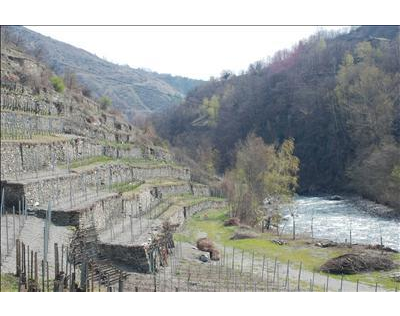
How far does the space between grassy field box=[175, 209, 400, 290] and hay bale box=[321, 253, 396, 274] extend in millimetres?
538

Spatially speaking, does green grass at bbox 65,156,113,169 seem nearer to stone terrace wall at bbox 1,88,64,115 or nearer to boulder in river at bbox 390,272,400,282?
stone terrace wall at bbox 1,88,64,115

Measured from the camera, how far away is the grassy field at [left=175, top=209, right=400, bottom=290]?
1057 inches

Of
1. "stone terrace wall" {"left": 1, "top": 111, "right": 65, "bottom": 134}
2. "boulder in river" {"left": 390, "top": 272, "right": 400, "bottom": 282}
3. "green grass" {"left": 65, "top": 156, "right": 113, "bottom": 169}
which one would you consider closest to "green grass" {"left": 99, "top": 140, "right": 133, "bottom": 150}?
"green grass" {"left": 65, "top": 156, "right": 113, "bottom": 169}

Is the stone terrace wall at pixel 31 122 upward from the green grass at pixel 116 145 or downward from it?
upward

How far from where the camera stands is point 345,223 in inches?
1791

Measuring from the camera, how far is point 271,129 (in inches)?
4269

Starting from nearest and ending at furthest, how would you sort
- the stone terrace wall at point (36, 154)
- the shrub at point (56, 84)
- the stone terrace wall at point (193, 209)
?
1. the stone terrace wall at point (36, 154)
2. the stone terrace wall at point (193, 209)
3. the shrub at point (56, 84)

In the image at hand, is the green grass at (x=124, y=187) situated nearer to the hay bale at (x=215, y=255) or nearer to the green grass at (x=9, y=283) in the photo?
the hay bale at (x=215, y=255)

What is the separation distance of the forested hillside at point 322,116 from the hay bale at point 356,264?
25.0 metres

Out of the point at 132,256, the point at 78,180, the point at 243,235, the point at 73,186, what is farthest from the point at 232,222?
the point at 132,256

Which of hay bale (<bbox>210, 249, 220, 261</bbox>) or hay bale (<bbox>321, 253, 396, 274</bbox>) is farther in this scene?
hay bale (<bbox>210, 249, 220, 261</bbox>)

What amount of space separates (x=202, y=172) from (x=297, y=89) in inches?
1515

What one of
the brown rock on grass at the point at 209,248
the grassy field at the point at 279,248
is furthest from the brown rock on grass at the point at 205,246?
the grassy field at the point at 279,248

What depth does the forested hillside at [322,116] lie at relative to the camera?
71938 mm
